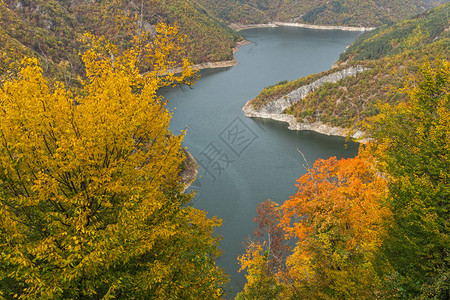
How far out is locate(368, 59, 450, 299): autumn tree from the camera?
1056 centimetres

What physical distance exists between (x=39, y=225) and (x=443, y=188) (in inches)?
531

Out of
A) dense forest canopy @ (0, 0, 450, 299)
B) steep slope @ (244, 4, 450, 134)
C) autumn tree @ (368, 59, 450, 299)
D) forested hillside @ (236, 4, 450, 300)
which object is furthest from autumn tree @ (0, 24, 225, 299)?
steep slope @ (244, 4, 450, 134)

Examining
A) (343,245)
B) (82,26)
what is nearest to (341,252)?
(343,245)

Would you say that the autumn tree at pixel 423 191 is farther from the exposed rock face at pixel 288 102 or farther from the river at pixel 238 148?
the exposed rock face at pixel 288 102

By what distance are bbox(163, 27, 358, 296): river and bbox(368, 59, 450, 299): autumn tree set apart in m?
13.7

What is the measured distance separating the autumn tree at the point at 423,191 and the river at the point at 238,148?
13.7 metres

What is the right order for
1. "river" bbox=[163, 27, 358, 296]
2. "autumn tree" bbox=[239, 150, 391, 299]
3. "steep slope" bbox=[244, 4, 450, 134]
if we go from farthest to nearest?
"steep slope" bbox=[244, 4, 450, 134] → "river" bbox=[163, 27, 358, 296] → "autumn tree" bbox=[239, 150, 391, 299]

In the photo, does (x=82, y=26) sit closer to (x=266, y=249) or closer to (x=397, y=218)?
(x=266, y=249)

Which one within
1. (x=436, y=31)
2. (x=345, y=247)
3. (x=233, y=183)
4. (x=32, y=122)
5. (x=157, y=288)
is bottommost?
(x=436, y=31)

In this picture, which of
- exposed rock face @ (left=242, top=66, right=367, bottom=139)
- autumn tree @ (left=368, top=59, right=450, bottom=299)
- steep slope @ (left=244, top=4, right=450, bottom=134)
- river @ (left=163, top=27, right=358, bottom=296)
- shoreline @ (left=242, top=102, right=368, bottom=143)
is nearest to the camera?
autumn tree @ (left=368, top=59, right=450, bottom=299)

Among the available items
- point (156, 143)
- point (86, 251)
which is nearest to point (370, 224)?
point (156, 143)

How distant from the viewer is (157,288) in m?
7.61

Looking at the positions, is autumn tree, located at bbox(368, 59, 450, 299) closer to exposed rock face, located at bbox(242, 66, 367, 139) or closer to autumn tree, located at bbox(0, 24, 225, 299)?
autumn tree, located at bbox(0, 24, 225, 299)

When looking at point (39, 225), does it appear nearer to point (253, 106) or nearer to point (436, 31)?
point (253, 106)
